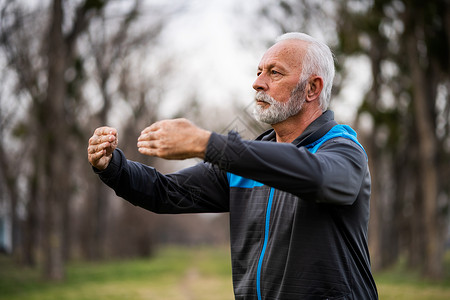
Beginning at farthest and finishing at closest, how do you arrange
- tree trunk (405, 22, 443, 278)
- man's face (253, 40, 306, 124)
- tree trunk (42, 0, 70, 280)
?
tree trunk (405, 22, 443, 278)
tree trunk (42, 0, 70, 280)
man's face (253, 40, 306, 124)

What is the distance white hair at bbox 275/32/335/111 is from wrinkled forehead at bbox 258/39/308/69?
24mm

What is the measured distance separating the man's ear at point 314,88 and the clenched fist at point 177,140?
0.83 metres

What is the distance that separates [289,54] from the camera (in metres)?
2.59

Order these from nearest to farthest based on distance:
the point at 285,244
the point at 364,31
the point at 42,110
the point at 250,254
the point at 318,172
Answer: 1. the point at 318,172
2. the point at 285,244
3. the point at 250,254
4. the point at 42,110
5. the point at 364,31

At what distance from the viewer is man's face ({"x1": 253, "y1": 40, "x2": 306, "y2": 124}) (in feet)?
8.44

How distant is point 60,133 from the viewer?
17953 mm

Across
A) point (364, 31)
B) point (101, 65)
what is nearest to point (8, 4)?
point (101, 65)

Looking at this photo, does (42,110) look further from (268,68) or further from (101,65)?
(268,68)

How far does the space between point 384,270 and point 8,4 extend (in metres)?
19.1

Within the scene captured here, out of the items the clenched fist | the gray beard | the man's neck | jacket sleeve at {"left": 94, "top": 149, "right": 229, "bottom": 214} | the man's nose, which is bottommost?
jacket sleeve at {"left": 94, "top": 149, "right": 229, "bottom": 214}

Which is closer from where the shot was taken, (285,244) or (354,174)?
(354,174)

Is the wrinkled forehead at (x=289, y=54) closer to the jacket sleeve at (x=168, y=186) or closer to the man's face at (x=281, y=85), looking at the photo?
the man's face at (x=281, y=85)

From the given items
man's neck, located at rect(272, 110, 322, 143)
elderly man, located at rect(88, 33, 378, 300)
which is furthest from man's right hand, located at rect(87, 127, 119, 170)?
man's neck, located at rect(272, 110, 322, 143)

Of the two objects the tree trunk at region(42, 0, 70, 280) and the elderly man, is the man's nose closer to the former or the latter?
the elderly man
